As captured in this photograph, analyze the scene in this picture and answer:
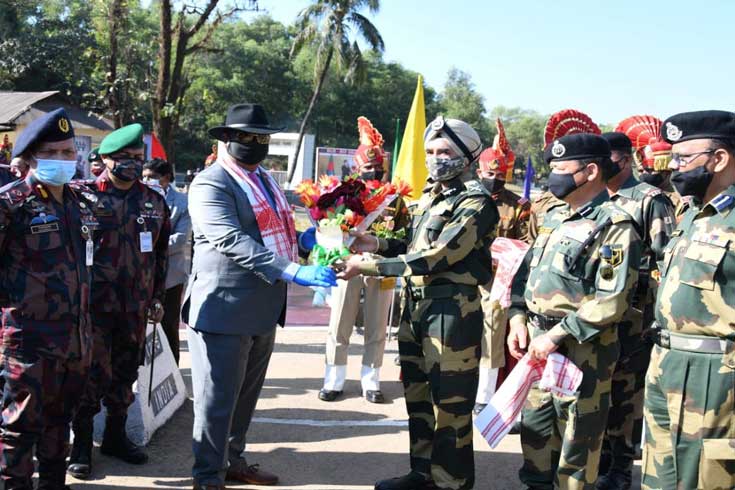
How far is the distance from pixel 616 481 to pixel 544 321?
1.69 metres

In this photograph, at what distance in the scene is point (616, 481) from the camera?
195 inches

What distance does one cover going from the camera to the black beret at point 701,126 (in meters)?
3.48

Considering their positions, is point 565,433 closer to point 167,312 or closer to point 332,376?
point 332,376

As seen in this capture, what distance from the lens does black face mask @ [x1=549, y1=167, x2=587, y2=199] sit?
4031mm

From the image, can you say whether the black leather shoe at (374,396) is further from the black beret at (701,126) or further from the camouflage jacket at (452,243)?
the black beret at (701,126)

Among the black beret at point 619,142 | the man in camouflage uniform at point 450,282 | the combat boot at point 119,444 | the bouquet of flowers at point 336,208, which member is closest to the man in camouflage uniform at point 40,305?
the combat boot at point 119,444

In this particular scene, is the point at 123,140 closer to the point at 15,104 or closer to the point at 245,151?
the point at 245,151

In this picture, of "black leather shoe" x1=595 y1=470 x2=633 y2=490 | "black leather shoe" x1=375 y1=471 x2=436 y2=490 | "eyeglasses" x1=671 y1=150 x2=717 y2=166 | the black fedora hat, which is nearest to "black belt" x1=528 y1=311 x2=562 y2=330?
"eyeglasses" x1=671 y1=150 x2=717 y2=166

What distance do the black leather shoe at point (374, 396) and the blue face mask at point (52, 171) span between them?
3.91m

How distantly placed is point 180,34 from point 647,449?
35.3 feet

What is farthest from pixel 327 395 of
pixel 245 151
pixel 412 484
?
pixel 245 151

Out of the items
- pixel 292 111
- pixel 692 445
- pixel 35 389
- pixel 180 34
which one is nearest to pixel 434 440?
pixel 692 445

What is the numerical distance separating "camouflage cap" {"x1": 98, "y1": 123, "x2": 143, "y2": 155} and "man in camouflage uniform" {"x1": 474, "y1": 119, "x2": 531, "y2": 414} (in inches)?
130

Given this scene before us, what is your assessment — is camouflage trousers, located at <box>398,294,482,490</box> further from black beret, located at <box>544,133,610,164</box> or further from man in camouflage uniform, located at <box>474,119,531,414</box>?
man in camouflage uniform, located at <box>474,119,531,414</box>
